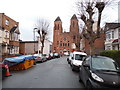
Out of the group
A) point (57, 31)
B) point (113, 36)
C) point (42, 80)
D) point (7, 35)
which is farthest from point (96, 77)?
point (57, 31)

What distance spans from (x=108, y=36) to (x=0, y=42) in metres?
22.1

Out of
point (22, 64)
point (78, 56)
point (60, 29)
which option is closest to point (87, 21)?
point (78, 56)

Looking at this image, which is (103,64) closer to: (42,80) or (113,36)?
(42,80)

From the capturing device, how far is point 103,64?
270 inches

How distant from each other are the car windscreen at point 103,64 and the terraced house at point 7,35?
21406 millimetres

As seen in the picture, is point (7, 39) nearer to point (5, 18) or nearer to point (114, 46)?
point (5, 18)

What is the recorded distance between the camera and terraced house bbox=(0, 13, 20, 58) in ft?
86.2

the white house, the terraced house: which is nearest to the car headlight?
the white house

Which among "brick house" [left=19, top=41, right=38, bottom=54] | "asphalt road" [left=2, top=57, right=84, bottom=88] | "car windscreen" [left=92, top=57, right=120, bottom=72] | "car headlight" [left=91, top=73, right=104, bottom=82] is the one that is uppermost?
"brick house" [left=19, top=41, right=38, bottom=54]

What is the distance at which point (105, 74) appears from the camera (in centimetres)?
574

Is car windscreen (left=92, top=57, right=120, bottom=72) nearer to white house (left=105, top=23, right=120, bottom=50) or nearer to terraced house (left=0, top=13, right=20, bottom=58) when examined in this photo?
white house (left=105, top=23, right=120, bottom=50)

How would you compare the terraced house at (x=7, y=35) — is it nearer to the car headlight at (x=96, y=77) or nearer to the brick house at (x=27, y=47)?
the brick house at (x=27, y=47)

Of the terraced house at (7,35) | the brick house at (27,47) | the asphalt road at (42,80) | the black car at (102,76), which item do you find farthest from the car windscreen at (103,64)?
the brick house at (27,47)

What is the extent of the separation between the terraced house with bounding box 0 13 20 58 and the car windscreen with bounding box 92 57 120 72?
21.4 meters
